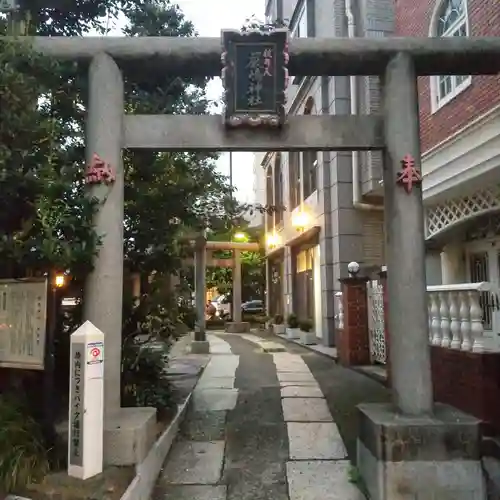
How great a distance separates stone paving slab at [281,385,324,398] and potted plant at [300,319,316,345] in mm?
6572

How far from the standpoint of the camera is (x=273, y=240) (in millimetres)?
22516

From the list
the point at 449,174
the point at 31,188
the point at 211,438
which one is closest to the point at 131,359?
the point at 211,438

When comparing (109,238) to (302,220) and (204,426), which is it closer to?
(204,426)

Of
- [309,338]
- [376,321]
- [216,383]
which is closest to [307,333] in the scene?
[309,338]

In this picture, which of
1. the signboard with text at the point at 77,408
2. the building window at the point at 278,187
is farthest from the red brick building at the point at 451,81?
the building window at the point at 278,187

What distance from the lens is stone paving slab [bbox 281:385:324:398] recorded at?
26.9 feet

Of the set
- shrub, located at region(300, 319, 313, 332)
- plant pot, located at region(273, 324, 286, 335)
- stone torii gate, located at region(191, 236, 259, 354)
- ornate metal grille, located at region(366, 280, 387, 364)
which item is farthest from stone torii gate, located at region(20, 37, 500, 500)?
plant pot, located at region(273, 324, 286, 335)

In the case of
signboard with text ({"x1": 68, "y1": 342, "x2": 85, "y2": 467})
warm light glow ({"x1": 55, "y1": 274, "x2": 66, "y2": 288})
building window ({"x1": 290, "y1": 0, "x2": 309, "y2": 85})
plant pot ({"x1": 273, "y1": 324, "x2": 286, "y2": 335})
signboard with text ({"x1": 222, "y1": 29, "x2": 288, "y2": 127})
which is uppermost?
building window ({"x1": 290, "y1": 0, "x2": 309, "y2": 85})

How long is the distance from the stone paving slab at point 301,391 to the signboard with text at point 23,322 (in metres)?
4.44

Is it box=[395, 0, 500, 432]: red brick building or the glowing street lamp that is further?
the glowing street lamp

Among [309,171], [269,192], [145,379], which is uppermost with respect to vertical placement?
[269,192]

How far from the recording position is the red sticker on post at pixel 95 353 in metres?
4.28

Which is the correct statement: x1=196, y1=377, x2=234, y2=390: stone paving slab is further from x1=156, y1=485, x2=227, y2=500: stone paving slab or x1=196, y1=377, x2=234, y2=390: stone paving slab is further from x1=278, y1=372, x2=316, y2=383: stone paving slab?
x1=156, y1=485, x2=227, y2=500: stone paving slab

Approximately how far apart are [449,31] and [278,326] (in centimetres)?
1367
